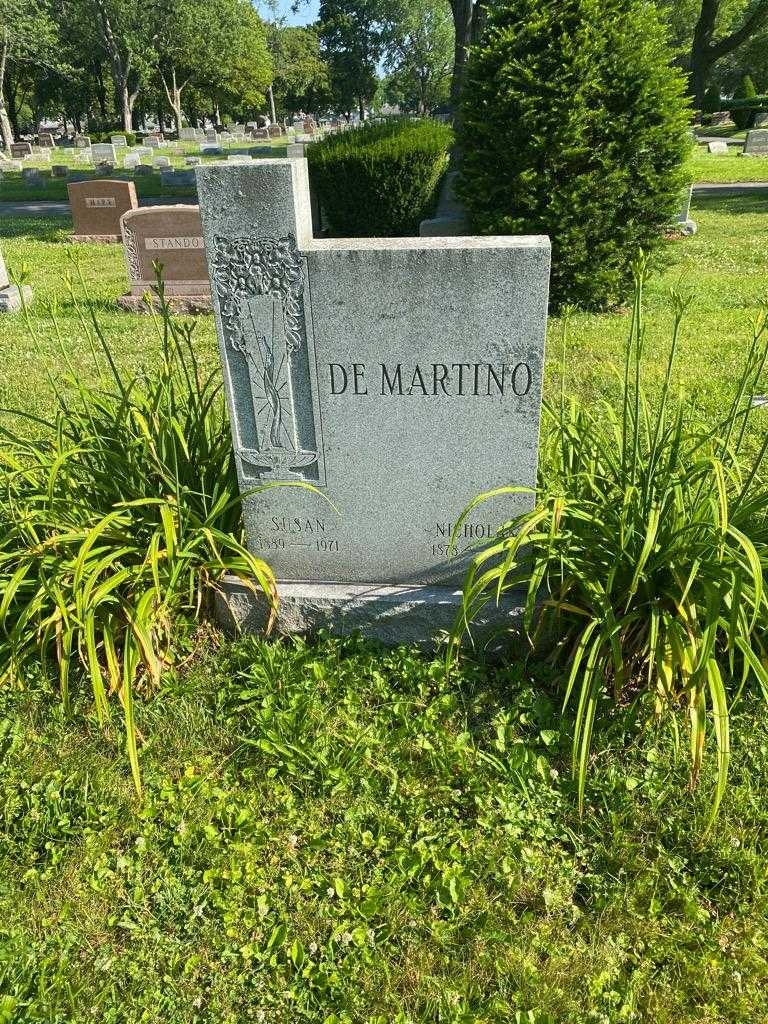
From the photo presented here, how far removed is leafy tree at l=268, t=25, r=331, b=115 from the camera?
70.9m

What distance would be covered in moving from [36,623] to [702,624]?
2.58 m

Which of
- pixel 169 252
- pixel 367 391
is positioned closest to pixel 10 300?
pixel 169 252

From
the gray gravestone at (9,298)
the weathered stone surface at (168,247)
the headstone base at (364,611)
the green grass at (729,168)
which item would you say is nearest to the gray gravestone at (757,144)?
the green grass at (729,168)

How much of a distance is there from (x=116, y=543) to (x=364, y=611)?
Answer: 107 cm

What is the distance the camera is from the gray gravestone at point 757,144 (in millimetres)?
23953

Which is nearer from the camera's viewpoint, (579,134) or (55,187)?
(579,134)

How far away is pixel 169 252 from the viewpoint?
8.69m

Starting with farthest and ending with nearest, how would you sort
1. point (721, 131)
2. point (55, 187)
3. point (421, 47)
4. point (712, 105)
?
1. point (421, 47)
2. point (712, 105)
3. point (721, 131)
4. point (55, 187)

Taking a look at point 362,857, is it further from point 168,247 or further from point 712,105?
point 712,105

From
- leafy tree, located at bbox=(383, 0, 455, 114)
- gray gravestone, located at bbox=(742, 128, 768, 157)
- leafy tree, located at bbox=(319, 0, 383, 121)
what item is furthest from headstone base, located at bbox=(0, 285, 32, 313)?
leafy tree, located at bbox=(319, 0, 383, 121)

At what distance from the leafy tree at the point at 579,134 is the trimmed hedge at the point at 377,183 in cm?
253

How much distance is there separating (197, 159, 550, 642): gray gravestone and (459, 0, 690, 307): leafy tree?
16.5 feet

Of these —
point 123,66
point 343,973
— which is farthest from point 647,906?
point 123,66

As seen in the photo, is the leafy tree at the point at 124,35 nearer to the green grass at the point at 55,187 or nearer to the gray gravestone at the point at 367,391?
the green grass at the point at 55,187
